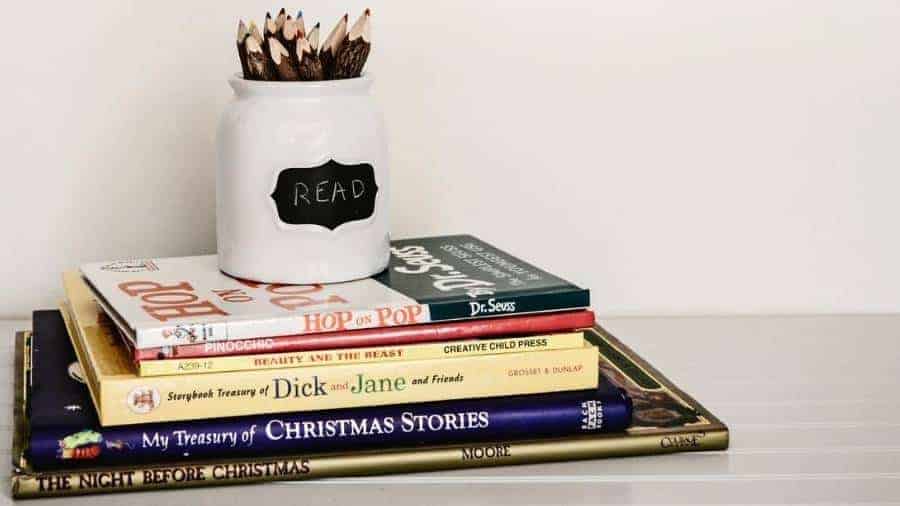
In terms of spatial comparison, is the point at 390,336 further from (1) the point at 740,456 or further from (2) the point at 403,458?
(1) the point at 740,456

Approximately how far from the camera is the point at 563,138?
127 cm

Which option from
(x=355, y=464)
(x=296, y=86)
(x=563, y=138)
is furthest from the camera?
(x=563, y=138)

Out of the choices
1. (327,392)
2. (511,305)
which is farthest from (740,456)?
(327,392)

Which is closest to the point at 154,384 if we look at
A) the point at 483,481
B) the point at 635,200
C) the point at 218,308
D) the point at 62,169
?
the point at 218,308

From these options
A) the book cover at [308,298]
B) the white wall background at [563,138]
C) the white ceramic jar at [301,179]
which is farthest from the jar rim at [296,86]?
the white wall background at [563,138]

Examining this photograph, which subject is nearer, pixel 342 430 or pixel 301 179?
pixel 342 430

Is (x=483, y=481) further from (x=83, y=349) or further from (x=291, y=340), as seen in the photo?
(x=83, y=349)

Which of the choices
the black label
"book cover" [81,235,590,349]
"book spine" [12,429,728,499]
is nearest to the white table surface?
"book spine" [12,429,728,499]

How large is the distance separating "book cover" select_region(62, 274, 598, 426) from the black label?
16 centimetres

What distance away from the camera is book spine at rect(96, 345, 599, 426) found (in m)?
0.83

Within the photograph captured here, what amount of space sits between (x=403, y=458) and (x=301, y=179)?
0.78 feet

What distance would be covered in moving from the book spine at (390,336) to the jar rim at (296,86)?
202 millimetres

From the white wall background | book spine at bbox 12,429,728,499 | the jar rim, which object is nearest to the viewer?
book spine at bbox 12,429,728,499

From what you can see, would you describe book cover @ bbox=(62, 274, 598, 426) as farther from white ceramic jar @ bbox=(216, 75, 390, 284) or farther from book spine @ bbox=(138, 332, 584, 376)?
white ceramic jar @ bbox=(216, 75, 390, 284)
